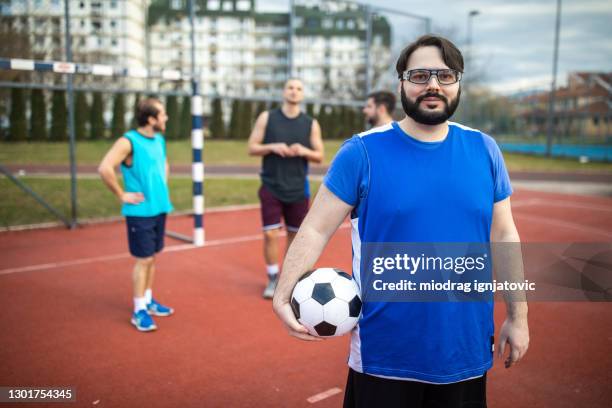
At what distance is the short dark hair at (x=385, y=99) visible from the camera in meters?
6.00

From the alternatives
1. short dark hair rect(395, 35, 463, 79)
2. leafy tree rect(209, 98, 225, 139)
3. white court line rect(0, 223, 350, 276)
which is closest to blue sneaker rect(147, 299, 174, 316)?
white court line rect(0, 223, 350, 276)

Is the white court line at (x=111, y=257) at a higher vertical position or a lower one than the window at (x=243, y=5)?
lower

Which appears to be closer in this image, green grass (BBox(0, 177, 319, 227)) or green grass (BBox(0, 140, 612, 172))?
green grass (BBox(0, 177, 319, 227))

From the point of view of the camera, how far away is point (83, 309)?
5.12m

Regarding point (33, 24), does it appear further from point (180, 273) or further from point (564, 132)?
point (564, 132)

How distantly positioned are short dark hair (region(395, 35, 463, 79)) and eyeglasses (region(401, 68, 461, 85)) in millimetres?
Result: 30

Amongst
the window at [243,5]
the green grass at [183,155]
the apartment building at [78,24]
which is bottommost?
the green grass at [183,155]

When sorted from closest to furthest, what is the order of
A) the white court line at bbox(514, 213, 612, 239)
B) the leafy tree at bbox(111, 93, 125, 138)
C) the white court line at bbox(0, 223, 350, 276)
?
the white court line at bbox(0, 223, 350, 276) < the white court line at bbox(514, 213, 612, 239) < the leafy tree at bbox(111, 93, 125, 138)

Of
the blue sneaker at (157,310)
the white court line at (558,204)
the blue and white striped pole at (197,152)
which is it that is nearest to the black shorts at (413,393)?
the blue sneaker at (157,310)

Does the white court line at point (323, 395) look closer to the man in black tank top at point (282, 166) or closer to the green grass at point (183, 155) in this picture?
the man in black tank top at point (282, 166)

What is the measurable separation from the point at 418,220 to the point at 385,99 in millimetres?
4385

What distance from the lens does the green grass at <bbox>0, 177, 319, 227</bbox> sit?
9.75 meters

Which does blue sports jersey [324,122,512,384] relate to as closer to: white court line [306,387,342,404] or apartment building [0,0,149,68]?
white court line [306,387,342,404]

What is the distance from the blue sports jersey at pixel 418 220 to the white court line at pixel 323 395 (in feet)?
5.23
